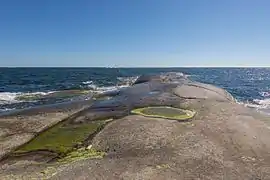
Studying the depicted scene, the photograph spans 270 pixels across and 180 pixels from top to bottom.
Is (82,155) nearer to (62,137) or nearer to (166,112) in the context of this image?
(62,137)

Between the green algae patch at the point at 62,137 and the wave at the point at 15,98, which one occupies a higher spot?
the green algae patch at the point at 62,137

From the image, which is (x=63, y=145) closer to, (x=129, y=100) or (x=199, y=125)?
(x=199, y=125)

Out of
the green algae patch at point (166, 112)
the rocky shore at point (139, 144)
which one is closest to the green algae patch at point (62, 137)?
the rocky shore at point (139, 144)

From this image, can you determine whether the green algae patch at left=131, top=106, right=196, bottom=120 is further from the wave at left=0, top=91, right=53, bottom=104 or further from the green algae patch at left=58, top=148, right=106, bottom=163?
the wave at left=0, top=91, right=53, bottom=104

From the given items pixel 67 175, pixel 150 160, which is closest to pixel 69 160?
pixel 67 175

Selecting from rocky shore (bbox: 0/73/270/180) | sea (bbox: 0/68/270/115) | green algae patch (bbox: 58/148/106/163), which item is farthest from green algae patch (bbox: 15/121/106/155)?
sea (bbox: 0/68/270/115)

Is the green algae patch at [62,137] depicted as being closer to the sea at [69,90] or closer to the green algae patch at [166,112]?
the green algae patch at [166,112]

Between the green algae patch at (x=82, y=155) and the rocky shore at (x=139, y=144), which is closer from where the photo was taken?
the rocky shore at (x=139, y=144)

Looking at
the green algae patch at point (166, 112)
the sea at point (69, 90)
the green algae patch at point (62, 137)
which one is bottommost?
the sea at point (69, 90)

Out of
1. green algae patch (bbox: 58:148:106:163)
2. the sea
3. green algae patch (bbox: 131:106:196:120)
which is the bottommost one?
the sea
